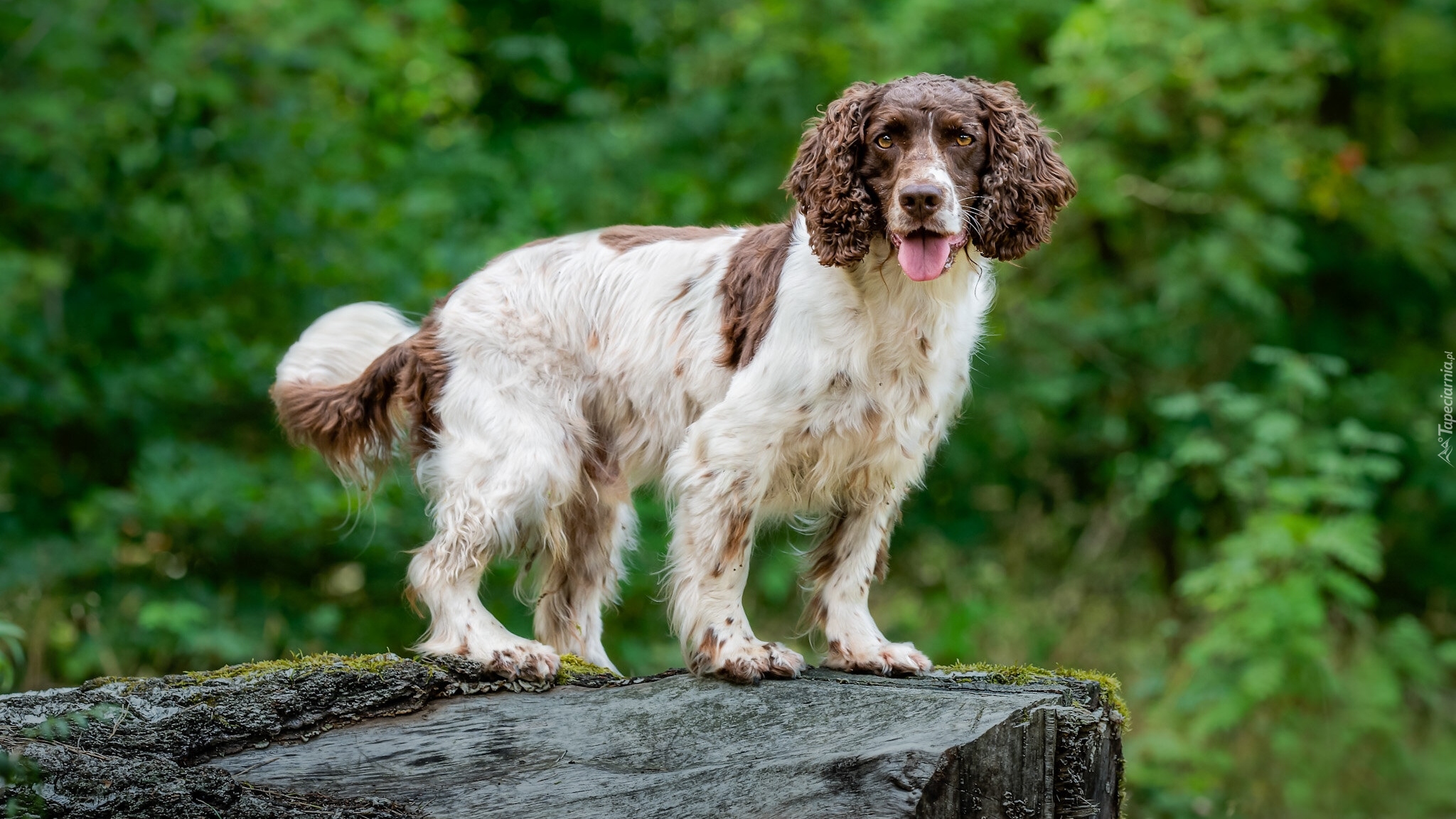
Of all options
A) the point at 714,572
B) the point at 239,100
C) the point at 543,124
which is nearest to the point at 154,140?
the point at 239,100

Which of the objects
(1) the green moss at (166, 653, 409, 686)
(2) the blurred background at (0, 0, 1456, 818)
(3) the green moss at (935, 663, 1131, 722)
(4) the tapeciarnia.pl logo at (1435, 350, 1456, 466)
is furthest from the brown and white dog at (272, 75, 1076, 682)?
(4) the tapeciarnia.pl logo at (1435, 350, 1456, 466)

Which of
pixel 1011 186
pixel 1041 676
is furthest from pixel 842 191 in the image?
pixel 1041 676

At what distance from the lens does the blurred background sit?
7.97 metres

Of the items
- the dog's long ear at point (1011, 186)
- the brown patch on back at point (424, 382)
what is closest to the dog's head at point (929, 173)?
the dog's long ear at point (1011, 186)

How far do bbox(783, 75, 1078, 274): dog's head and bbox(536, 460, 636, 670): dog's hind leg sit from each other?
153 centimetres

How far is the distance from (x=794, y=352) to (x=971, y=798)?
4.61ft

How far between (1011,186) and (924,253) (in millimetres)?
369

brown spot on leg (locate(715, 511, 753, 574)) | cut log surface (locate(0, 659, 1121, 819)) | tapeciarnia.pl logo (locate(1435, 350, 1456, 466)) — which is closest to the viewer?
cut log surface (locate(0, 659, 1121, 819))

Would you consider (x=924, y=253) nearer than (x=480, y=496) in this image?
Yes

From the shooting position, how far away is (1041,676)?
13.6 ft

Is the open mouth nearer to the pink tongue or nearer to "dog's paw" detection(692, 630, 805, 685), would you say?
the pink tongue

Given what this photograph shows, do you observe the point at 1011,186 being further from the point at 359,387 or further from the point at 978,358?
the point at 978,358

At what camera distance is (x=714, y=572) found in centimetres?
427

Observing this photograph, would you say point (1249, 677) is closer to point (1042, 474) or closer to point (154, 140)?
point (1042, 474)
